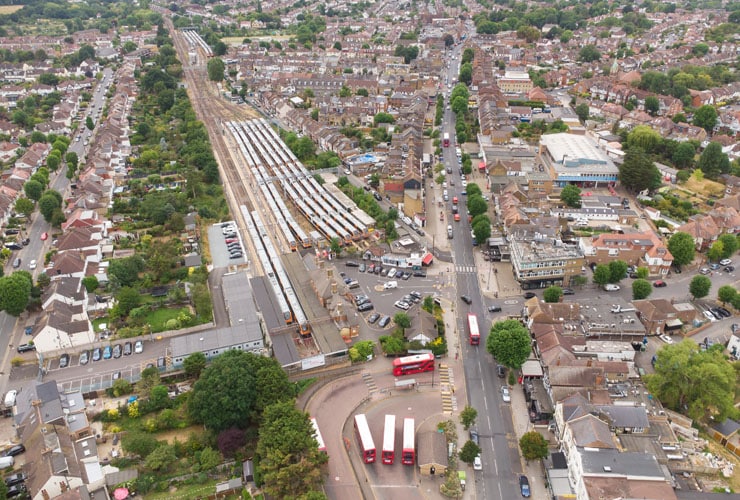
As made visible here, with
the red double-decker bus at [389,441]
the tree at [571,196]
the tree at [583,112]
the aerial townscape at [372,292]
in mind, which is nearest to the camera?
the aerial townscape at [372,292]

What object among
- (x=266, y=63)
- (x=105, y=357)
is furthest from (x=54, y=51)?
(x=105, y=357)

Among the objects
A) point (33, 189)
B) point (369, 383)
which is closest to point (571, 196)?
point (369, 383)

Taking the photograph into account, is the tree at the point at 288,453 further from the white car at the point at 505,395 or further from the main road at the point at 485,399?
the white car at the point at 505,395

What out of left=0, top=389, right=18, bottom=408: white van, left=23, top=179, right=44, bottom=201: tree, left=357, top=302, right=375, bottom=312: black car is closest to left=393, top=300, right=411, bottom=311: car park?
left=357, top=302, right=375, bottom=312: black car

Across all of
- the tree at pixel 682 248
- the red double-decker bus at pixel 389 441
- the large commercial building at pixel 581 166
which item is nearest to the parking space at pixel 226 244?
the red double-decker bus at pixel 389 441

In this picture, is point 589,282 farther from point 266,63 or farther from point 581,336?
point 266,63

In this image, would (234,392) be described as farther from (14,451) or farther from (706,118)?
(706,118)
